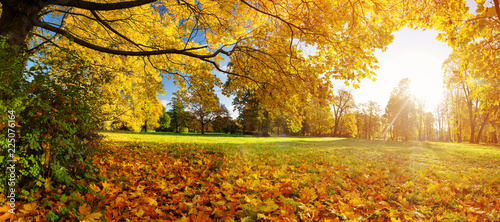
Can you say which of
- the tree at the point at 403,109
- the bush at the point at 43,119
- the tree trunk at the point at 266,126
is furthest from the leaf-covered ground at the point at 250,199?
the tree at the point at 403,109

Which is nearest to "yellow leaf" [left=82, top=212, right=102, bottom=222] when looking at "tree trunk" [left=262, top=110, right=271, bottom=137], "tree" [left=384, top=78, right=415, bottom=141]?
"tree trunk" [left=262, top=110, right=271, bottom=137]

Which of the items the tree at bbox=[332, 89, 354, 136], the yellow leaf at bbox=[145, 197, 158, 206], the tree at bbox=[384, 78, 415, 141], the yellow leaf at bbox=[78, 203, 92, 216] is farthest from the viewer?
the tree at bbox=[332, 89, 354, 136]

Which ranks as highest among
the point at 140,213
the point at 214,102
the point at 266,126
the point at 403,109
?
the point at 403,109

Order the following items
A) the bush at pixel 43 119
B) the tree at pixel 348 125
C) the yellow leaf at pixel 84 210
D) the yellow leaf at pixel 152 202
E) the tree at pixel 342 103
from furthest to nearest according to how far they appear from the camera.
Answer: the tree at pixel 348 125 < the tree at pixel 342 103 < the yellow leaf at pixel 152 202 < the yellow leaf at pixel 84 210 < the bush at pixel 43 119

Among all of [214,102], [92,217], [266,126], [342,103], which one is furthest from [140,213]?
[342,103]

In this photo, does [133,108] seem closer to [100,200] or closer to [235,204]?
[100,200]

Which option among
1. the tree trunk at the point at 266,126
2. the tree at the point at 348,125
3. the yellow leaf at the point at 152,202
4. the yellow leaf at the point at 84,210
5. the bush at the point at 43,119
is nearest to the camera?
the bush at the point at 43,119

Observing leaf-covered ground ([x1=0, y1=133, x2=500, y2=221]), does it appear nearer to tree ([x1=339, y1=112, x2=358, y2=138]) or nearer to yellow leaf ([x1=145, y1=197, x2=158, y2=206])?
yellow leaf ([x1=145, y1=197, x2=158, y2=206])

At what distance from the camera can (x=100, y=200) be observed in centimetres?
278

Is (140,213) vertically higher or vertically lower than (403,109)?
lower

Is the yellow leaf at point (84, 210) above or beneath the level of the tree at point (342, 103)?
beneath

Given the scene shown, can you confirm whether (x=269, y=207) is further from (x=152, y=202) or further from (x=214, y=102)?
(x=214, y=102)

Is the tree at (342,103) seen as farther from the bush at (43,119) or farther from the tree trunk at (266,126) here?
the bush at (43,119)

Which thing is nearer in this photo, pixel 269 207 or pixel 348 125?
pixel 269 207
